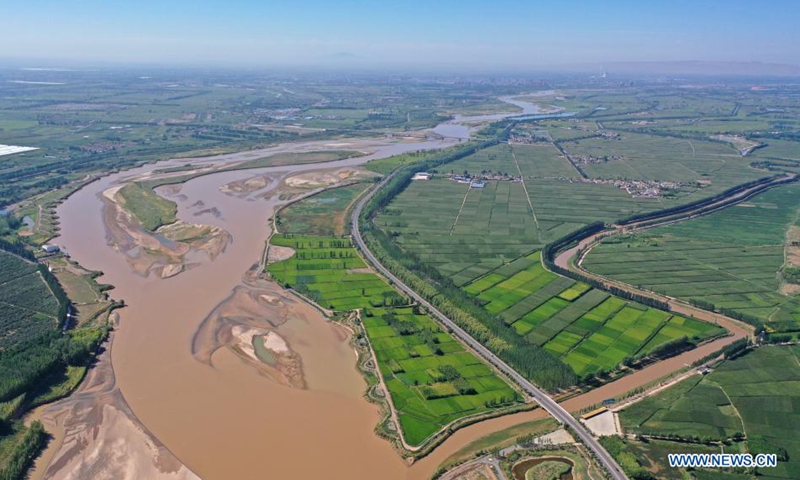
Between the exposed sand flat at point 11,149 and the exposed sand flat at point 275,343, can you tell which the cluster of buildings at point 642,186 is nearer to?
the exposed sand flat at point 275,343

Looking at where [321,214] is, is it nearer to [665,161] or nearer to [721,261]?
[721,261]

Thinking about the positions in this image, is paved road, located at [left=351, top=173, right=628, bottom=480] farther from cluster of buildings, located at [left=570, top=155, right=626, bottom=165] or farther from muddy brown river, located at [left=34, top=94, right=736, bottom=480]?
cluster of buildings, located at [left=570, top=155, right=626, bottom=165]

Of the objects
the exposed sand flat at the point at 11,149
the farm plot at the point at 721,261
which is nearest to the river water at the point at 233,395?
the farm plot at the point at 721,261

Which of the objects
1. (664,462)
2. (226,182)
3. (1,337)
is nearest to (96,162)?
(226,182)

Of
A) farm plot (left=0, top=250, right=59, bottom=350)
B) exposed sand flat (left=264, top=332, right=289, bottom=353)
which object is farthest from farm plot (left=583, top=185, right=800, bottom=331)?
farm plot (left=0, top=250, right=59, bottom=350)

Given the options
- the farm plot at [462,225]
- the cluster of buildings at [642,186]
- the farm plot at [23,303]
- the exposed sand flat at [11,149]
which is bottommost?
the farm plot at [23,303]

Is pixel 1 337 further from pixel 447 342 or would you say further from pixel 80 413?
pixel 447 342

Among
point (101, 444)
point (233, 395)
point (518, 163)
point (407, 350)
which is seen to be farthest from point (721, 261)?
point (101, 444)
